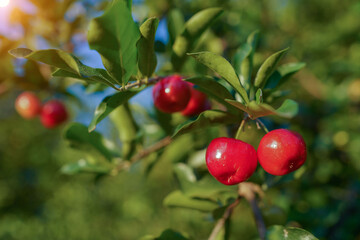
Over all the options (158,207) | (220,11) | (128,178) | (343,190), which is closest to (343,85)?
(343,190)

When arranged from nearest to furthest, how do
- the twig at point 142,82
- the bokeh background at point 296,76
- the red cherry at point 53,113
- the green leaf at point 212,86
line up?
1. the green leaf at point 212,86
2. the twig at point 142,82
3. the bokeh background at point 296,76
4. the red cherry at point 53,113

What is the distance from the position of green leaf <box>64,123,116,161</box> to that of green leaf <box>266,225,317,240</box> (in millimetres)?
868

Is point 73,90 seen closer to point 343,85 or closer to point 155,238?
point 155,238

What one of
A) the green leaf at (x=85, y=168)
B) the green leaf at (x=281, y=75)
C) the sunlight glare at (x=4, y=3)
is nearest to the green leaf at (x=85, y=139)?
the green leaf at (x=85, y=168)

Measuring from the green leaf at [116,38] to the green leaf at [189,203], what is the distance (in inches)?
26.2

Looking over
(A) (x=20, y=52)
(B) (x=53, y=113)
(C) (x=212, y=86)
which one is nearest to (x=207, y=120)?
(C) (x=212, y=86)

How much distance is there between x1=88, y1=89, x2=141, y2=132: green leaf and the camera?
855 millimetres

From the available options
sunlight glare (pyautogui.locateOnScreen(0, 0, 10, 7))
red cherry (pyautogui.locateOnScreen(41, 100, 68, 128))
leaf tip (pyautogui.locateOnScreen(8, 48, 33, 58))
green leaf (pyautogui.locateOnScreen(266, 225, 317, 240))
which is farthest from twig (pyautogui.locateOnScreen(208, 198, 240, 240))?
sunlight glare (pyautogui.locateOnScreen(0, 0, 10, 7))

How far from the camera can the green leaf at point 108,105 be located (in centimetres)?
85

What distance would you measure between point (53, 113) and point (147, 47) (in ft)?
4.46

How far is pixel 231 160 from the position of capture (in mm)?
829

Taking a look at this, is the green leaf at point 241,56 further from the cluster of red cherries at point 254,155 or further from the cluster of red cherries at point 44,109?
the cluster of red cherries at point 44,109

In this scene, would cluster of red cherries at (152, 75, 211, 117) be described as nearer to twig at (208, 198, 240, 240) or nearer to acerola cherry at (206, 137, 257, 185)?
acerola cherry at (206, 137, 257, 185)

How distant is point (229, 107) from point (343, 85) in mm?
2592
